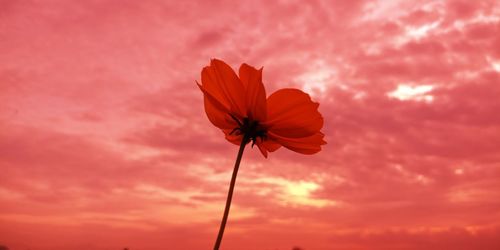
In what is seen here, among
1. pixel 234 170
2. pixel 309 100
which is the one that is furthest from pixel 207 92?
pixel 234 170

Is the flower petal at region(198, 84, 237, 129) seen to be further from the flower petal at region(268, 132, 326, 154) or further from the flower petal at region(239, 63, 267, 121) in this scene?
the flower petal at region(268, 132, 326, 154)

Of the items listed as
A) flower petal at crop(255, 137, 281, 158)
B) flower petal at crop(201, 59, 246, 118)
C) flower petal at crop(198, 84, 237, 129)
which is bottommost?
flower petal at crop(255, 137, 281, 158)

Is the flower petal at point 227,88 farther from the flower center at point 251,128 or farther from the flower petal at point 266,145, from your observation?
the flower petal at point 266,145

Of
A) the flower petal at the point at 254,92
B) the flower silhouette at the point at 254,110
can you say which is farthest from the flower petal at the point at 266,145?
the flower petal at the point at 254,92

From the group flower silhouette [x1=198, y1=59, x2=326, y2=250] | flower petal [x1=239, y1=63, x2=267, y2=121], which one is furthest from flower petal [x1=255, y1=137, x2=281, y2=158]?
flower petal [x1=239, y1=63, x2=267, y2=121]

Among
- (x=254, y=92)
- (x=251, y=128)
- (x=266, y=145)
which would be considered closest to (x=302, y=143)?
(x=266, y=145)

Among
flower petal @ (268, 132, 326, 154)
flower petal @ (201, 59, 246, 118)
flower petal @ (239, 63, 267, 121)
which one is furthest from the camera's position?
flower petal @ (268, 132, 326, 154)

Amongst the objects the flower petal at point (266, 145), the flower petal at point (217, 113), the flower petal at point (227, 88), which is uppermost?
the flower petal at point (227, 88)
